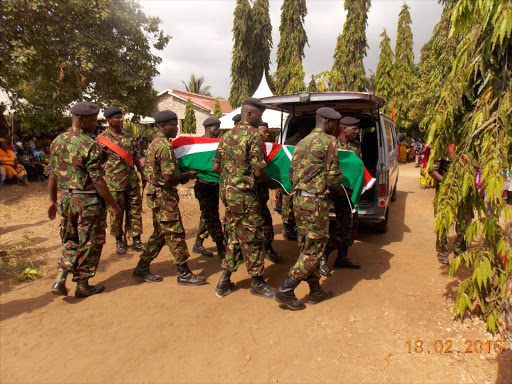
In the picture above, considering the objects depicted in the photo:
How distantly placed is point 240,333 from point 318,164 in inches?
67.0

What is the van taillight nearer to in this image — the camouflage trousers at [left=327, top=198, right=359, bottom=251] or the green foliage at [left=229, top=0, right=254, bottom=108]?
the camouflage trousers at [left=327, top=198, right=359, bottom=251]

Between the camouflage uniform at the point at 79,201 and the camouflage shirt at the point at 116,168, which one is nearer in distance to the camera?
the camouflage uniform at the point at 79,201

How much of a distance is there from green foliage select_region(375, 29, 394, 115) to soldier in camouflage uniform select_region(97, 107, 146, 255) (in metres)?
19.2

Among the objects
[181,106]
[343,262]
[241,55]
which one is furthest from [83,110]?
[181,106]

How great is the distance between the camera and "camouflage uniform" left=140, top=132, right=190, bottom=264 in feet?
12.0

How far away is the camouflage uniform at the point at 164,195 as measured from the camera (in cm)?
365

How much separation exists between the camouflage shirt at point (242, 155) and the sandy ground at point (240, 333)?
1290 millimetres

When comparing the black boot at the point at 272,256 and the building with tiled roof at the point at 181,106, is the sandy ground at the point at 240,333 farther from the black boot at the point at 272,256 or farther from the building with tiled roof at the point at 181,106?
the building with tiled roof at the point at 181,106

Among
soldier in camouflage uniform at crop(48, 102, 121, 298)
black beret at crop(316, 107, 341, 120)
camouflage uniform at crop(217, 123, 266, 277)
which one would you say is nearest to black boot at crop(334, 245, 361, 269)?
camouflage uniform at crop(217, 123, 266, 277)

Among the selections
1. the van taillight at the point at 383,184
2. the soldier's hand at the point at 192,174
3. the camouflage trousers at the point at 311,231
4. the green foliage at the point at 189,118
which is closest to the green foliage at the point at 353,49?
the green foliage at the point at 189,118

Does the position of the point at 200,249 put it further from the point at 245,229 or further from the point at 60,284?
the point at 60,284

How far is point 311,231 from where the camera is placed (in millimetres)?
3270

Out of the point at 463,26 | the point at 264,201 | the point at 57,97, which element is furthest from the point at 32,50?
the point at 463,26

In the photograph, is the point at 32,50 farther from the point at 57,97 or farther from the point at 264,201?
the point at 264,201
